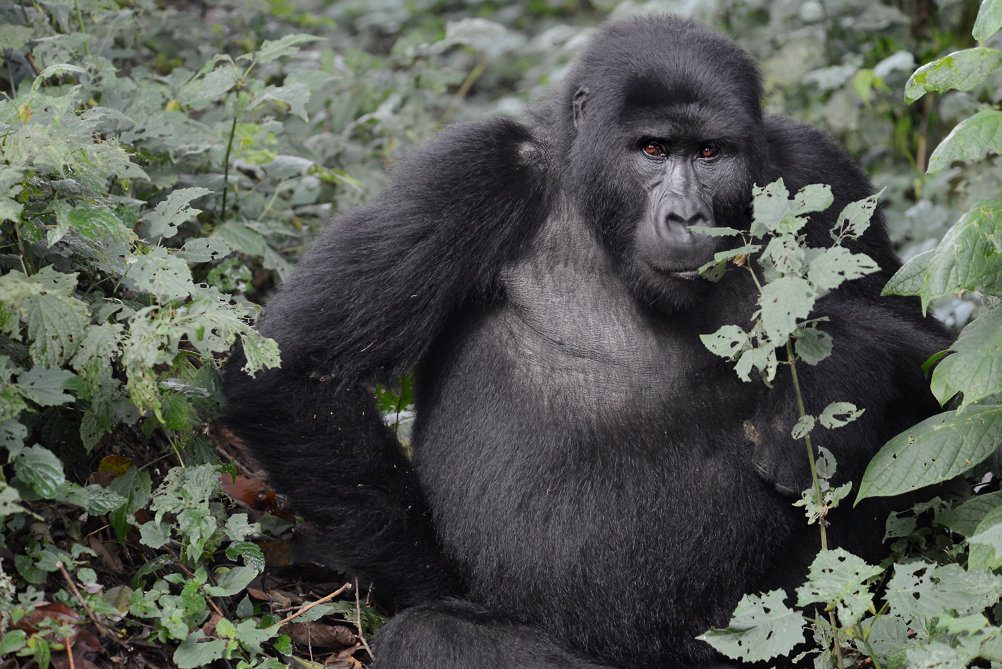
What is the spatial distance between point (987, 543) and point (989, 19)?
1.41 metres

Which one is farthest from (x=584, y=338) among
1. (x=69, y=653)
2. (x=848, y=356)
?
(x=69, y=653)

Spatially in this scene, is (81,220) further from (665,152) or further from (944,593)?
(944,593)

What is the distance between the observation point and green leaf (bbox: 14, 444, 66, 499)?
304cm

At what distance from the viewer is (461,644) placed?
3461mm

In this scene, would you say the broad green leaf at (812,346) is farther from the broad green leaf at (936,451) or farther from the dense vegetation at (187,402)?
the broad green leaf at (936,451)

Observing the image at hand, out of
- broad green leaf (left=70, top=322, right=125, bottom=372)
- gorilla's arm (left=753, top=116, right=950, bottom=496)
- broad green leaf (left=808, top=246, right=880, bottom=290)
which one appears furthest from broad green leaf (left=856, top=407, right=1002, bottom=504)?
broad green leaf (left=70, top=322, right=125, bottom=372)

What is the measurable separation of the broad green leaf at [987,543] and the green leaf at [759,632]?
51 cm

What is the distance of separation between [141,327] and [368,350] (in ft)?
2.92

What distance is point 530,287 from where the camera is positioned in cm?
392

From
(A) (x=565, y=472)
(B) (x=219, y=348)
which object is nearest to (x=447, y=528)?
(A) (x=565, y=472)

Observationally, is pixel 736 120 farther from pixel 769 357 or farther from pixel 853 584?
pixel 853 584

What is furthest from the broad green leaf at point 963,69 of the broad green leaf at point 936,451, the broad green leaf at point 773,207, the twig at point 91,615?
the twig at point 91,615

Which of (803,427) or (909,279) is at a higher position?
(909,279)

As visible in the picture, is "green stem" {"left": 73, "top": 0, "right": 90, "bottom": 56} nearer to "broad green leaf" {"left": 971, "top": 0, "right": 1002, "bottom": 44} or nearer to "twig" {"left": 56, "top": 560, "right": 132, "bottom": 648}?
"twig" {"left": 56, "top": 560, "right": 132, "bottom": 648}
